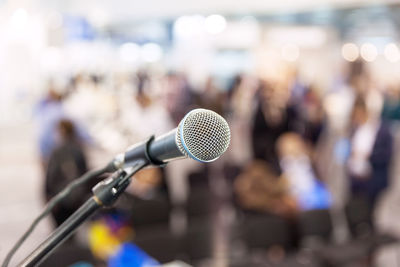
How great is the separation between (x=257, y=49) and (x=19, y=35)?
4953 millimetres

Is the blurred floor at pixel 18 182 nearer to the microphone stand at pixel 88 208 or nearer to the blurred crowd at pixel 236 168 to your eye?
the blurred crowd at pixel 236 168

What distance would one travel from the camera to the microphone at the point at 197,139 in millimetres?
738

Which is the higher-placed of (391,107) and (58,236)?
(391,107)

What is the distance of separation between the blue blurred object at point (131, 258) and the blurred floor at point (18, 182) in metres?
2.79

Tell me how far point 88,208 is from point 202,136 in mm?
268

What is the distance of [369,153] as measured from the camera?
5.04 m

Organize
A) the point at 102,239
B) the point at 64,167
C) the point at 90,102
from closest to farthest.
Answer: the point at 102,239 → the point at 64,167 → the point at 90,102

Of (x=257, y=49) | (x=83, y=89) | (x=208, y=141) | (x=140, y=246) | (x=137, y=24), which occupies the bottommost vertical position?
(x=208, y=141)

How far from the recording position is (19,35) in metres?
5.21

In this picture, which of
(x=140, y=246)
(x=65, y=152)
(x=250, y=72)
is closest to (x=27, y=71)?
(x=65, y=152)

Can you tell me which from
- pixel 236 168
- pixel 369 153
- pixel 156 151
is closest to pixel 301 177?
pixel 369 153

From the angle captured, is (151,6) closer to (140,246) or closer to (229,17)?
(229,17)

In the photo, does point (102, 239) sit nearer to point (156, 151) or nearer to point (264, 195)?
point (264, 195)

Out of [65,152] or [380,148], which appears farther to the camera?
[380,148]
